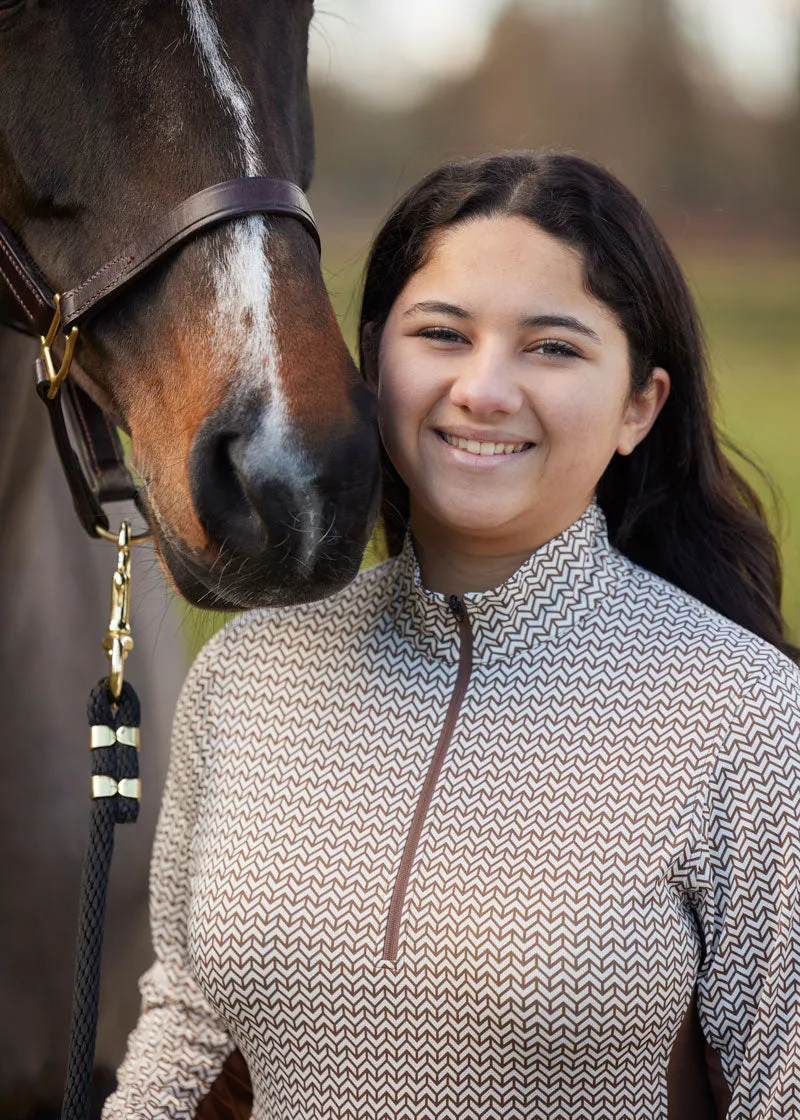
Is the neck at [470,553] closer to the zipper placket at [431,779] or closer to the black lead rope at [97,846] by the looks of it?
the zipper placket at [431,779]

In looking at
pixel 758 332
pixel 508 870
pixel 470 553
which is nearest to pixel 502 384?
pixel 470 553

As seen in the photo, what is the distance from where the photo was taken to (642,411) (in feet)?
4.75

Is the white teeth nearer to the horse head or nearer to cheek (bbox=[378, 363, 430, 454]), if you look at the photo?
cheek (bbox=[378, 363, 430, 454])

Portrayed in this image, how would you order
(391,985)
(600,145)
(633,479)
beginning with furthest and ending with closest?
(600,145)
(633,479)
(391,985)

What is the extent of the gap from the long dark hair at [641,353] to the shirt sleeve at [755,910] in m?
0.34

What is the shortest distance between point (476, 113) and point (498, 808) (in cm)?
1228

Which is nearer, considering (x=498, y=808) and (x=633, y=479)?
(x=498, y=808)

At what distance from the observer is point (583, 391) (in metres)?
1.27

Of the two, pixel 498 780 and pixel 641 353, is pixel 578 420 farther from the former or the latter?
pixel 498 780

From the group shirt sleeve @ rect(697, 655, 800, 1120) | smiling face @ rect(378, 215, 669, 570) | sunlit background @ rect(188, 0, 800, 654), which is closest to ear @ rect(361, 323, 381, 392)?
smiling face @ rect(378, 215, 669, 570)

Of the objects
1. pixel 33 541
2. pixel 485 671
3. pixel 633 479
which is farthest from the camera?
pixel 33 541

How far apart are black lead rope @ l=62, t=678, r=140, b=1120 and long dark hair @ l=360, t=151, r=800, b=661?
406 millimetres

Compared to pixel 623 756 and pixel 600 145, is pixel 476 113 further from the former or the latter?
pixel 623 756

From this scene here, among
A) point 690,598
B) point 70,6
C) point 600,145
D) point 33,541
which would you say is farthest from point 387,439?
point 600,145
